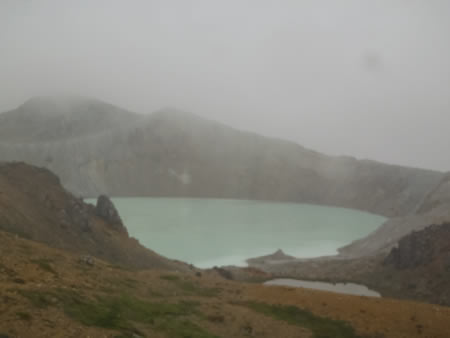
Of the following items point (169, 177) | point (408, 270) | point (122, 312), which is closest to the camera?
point (122, 312)

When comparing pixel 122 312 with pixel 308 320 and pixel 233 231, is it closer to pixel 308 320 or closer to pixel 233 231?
pixel 308 320

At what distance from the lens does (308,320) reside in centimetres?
2325

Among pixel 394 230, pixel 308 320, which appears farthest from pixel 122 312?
pixel 394 230

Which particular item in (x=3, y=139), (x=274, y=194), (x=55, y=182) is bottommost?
(x=55, y=182)

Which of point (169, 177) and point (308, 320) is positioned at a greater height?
point (169, 177)

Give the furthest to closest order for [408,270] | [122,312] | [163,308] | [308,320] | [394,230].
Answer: [394,230]
[408,270]
[308,320]
[163,308]
[122,312]

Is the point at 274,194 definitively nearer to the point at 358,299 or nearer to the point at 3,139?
the point at 3,139

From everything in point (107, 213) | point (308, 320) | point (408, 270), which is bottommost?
point (308, 320)

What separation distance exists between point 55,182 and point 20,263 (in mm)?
24233

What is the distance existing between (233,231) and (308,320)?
250 feet

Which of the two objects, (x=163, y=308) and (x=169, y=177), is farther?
(x=169, y=177)

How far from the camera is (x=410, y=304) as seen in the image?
26.2m

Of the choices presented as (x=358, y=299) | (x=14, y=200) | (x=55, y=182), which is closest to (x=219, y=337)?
(x=358, y=299)

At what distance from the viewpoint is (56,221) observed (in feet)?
121
